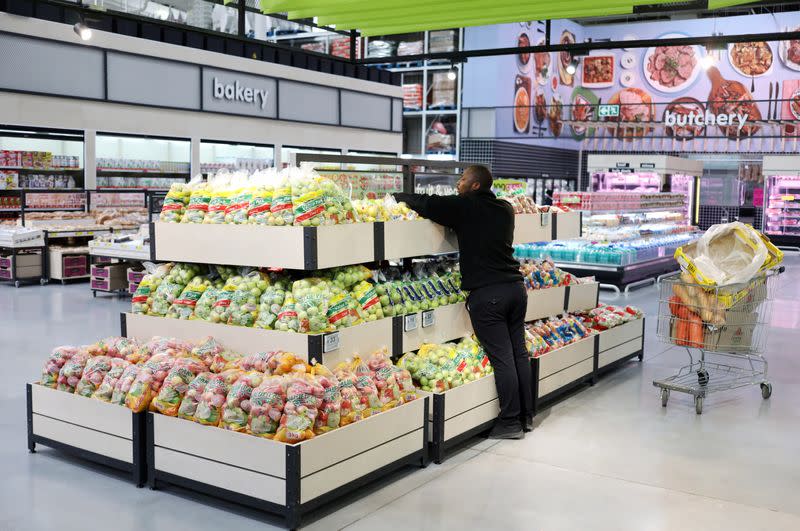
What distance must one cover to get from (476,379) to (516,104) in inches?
643

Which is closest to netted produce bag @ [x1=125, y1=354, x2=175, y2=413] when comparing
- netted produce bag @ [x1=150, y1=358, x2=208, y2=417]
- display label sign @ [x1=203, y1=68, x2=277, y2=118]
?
netted produce bag @ [x1=150, y1=358, x2=208, y2=417]

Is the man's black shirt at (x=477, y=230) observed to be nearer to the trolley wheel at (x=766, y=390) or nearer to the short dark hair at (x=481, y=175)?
the short dark hair at (x=481, y=175)

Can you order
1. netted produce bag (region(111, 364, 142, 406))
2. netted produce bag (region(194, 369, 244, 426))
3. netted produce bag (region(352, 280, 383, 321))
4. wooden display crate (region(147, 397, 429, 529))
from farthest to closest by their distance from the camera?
1. netted produce bag (region(352, 280, 383, 321))
2. netted produce bag (region(111, 364, 142, 406))
3. netted produce bag (region(194, 369, 244, 426))
4. wooden display crate (region(147, 397, 429, 529))

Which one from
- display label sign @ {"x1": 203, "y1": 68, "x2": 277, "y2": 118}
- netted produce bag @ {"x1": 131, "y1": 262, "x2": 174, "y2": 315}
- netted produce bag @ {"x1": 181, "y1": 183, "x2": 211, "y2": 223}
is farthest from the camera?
display label sign @ {"x1": 203, "y1": 68, "x2": 277, "y2": 118}

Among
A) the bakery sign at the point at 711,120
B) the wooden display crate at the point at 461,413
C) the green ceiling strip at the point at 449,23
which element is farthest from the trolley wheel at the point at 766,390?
the bakery sign at the point at 711,120

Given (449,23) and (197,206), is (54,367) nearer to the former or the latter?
(197,206)

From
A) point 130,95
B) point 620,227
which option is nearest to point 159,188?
point 130,95

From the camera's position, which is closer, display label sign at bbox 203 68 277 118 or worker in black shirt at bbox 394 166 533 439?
worker in black shirt at bbox 394 166 533 439

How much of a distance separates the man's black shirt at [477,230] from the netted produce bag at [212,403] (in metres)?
1.68

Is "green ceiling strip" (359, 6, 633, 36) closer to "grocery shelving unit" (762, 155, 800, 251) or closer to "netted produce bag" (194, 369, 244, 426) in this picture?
"netted produce bag" (194, 369, 244, 426)

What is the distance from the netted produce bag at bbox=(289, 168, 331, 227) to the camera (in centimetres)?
411

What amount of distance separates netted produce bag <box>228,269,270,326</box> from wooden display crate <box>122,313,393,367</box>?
5cm

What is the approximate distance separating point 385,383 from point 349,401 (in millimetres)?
355

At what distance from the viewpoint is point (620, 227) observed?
1327 centimetres
